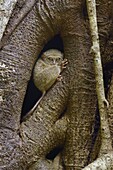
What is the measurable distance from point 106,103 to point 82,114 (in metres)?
0.11

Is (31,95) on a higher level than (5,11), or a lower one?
lower

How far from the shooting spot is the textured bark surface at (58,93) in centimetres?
174

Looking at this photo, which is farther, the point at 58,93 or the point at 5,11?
the point at 58,93

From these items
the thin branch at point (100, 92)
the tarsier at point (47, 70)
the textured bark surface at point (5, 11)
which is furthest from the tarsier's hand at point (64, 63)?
the textured bark surface at point (5, 11)

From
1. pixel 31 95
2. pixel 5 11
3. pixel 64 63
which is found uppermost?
pixel 5 11

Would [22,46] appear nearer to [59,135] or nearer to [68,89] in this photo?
[68,89]

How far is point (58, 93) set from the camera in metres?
1.83

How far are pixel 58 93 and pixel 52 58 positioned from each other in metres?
0.13

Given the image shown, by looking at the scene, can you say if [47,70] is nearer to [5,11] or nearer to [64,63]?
[64,63]

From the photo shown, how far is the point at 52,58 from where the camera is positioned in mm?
1837

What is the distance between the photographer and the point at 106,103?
179 centimetres

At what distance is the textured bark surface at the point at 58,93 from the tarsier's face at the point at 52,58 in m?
0.03

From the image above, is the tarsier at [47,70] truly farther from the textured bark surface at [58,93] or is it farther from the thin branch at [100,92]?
the thin branch at [100,92]

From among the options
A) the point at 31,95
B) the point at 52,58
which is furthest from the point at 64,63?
the point at 31,95
